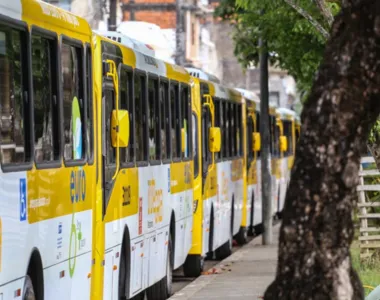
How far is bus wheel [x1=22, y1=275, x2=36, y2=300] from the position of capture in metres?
10.4

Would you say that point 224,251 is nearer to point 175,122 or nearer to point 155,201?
point 175,122

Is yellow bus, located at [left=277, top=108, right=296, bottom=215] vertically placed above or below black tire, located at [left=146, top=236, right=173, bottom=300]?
above

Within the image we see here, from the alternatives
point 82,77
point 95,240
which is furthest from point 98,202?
point 82,77

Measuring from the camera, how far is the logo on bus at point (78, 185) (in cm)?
1199

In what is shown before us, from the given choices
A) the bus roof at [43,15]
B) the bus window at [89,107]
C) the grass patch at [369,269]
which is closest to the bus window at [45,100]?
the bus roof at [43,15]

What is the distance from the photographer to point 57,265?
37.4 ft

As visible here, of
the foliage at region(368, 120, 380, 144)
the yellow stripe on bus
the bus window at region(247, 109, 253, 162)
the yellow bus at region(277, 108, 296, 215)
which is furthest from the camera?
the yellow bus at region(277, 108, 296, 215)

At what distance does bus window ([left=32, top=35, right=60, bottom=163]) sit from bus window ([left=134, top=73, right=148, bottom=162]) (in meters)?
4.15

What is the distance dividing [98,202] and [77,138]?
2.95ft

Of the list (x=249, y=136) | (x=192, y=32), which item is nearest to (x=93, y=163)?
(x=249, y=136)

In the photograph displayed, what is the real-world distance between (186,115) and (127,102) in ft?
17.2

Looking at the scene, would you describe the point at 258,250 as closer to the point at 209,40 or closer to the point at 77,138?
the point at 77,138

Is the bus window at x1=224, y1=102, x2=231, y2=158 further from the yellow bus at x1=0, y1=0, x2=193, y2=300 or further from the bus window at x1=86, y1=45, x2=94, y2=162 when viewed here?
the bus window at x1=86, y1=45, x2=94, y2=162

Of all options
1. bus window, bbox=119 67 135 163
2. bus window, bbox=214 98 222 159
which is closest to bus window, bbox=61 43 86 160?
bus window, bbox=119 67 135 163
